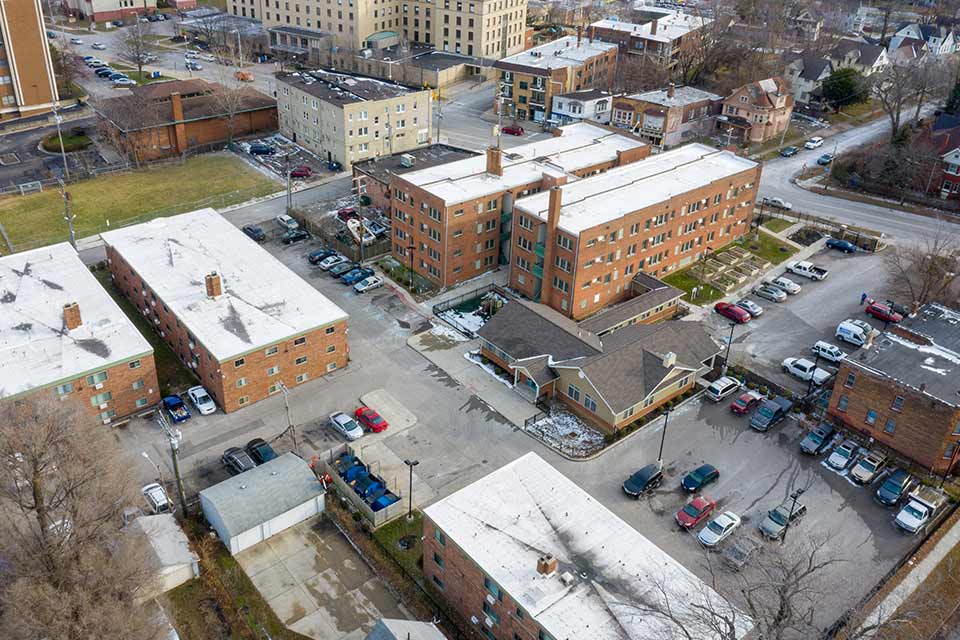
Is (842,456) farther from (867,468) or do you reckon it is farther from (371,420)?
(371,420)

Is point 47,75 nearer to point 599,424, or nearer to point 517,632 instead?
point 599,424

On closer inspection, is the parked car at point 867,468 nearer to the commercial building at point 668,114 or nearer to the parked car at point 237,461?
the parked car at point 237,461

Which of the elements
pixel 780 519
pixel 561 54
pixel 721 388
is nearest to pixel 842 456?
pixel 780 519

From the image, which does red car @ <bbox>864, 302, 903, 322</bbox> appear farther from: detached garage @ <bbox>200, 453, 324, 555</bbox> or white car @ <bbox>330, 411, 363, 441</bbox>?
detached garage @ <bbox>200, 453, 324, 555</bbox>

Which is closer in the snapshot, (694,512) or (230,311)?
(694,512)

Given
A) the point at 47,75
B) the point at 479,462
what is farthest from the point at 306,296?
the point at 47,75

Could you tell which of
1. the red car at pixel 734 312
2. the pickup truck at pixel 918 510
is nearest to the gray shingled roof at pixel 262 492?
the pickup truck at pixel 918 510
